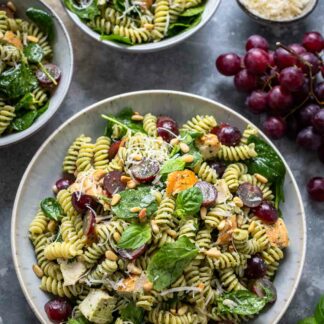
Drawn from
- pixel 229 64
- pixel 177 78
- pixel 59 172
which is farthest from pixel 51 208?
pixel 229 64

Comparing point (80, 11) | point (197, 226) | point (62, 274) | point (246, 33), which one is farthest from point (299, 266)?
point (80, 11)

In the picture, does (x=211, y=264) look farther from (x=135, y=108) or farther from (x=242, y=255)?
(x=135, y=108)

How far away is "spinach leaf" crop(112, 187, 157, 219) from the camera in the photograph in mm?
2311

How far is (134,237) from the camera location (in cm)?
226

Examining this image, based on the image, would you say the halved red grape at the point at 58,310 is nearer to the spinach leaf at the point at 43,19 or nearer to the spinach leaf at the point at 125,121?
the spinach leaf at the point at 125,121

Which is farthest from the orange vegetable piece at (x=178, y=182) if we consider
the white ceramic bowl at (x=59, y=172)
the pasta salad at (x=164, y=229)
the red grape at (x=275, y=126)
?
the red grape at (x=275, y=126)

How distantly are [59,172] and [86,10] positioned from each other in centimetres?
67

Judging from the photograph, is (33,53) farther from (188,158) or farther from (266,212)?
(266,212)

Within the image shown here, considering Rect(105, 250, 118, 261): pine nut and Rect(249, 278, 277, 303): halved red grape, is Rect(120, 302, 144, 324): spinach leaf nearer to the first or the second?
Rect(105, 250, 118, 261): pine nut

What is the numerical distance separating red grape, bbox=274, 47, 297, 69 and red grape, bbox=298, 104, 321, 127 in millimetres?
200

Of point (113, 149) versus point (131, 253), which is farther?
point (113, 149)

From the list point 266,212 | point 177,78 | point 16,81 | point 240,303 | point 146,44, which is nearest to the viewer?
point 240,303

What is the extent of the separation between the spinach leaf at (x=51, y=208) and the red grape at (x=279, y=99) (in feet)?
3.15

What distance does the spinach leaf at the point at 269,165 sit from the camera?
2537 mm
